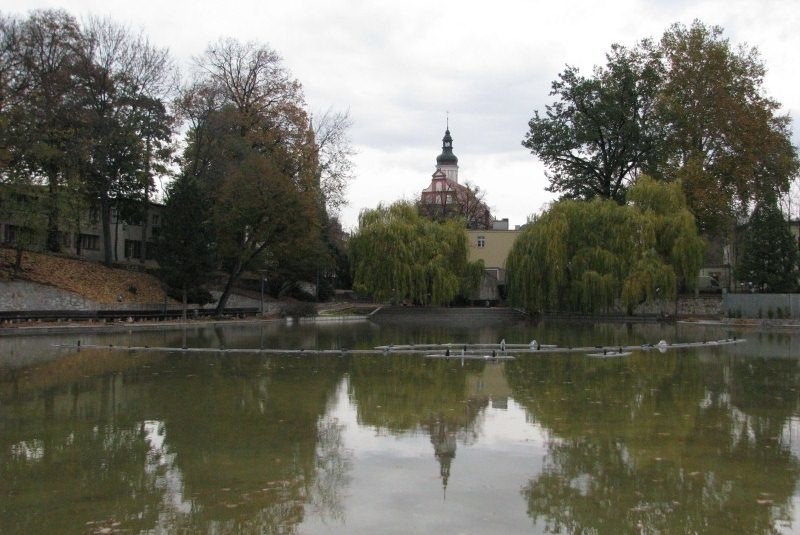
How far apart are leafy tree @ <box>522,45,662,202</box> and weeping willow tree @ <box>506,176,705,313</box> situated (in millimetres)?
5389

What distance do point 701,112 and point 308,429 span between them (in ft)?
137

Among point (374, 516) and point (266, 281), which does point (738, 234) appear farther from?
point (374, 516)

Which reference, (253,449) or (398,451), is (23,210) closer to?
(253,449)

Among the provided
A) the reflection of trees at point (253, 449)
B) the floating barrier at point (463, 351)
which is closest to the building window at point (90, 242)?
the floating barrier at point (463, 351)

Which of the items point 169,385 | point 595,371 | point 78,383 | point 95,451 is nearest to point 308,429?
point 95,451

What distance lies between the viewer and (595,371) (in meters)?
16.3

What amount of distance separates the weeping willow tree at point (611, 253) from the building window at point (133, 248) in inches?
1128

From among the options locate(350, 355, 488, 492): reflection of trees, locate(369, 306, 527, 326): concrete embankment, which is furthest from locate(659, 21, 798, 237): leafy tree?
locate(350, 355, 488, 492): reflection of trees

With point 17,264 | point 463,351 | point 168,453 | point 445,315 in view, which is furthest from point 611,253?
point 168,453

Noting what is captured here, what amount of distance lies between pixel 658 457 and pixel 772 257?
132 feet

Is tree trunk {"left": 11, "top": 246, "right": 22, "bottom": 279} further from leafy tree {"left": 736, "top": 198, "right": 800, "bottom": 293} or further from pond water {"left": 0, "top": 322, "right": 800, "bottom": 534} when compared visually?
leafy tree {"left": 736, "top": 198, "right": 800, "bottom": 293}

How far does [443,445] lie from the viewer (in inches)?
345

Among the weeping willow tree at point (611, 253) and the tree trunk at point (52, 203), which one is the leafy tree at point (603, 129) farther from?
the tree trunk at point (52, 203)

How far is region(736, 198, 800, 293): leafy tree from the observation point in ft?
142
